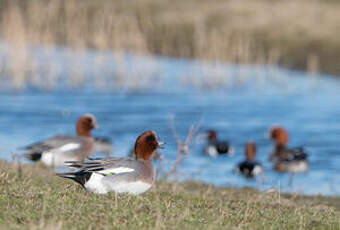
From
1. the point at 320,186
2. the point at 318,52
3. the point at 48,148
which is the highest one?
the point at 318,52

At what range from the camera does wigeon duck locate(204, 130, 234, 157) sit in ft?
57.1

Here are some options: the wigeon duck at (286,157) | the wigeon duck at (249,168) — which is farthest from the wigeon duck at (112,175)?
the wigeon duck at (286,157)

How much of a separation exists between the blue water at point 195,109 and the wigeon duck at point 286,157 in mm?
234

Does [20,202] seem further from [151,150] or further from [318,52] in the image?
[318,52]

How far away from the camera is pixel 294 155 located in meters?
16.5

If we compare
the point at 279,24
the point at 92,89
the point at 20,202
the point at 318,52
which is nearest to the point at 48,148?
the point at 20,202

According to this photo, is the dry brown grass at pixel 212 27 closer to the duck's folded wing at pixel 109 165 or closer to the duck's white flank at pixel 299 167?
the duck's white flank at pixel 299 167

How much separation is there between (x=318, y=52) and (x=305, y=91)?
5516 mm

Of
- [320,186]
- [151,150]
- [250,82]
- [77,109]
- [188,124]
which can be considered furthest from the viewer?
[250,82]

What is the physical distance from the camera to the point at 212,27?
123ft

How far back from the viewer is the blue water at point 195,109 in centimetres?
1739

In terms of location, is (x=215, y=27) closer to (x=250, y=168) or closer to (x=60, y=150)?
(x=250, y=168)

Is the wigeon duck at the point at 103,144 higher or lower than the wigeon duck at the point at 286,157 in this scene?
higher

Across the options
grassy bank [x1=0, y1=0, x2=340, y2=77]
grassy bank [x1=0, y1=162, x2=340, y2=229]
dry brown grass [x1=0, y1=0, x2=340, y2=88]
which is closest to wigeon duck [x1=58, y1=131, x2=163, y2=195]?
grassy bank [x1=0, y1=162, x2=340, y2=229]
